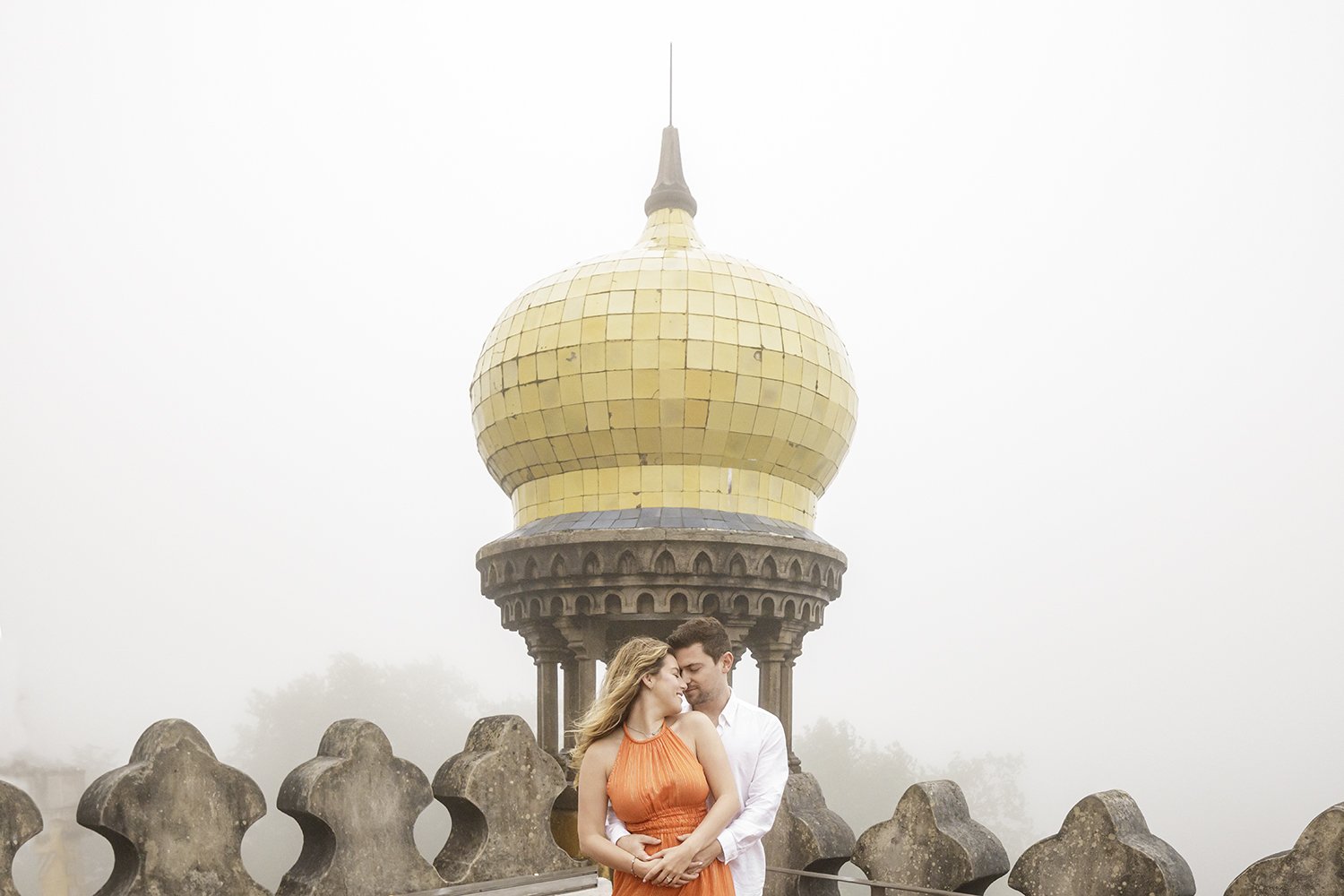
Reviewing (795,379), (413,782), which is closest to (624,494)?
(795,379)

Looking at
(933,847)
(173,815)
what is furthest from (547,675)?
(173,815)

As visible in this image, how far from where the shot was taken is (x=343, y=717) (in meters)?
39.3

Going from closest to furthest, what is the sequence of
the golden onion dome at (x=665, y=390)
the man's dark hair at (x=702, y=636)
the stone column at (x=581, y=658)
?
the man's dark hair at (x=702, y=636), the stone column at (x=581, y=658), the golden onion dome at (x=665, y=390)

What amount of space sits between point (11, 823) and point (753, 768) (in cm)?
324

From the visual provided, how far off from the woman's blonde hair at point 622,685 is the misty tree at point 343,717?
34459 millimetres

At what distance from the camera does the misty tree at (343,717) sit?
1511 inches

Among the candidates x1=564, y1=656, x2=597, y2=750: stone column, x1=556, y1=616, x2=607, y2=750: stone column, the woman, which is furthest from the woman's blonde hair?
x1=564, y1=656, x2=597, y2=750: stone column

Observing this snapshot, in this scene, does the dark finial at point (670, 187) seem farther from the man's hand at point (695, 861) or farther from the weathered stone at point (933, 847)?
the man's hand at point (695, 861)

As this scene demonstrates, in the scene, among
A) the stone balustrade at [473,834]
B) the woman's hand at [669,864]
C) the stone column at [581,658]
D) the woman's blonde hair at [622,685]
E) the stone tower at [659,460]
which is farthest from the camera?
the stone column at [581,658]

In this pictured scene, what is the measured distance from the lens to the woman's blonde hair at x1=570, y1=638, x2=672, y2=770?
15.9 feet

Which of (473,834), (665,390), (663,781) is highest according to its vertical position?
(665,390)

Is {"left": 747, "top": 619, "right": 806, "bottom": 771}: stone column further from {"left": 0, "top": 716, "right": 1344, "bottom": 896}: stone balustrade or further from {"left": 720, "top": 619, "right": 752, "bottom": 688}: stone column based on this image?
{"left": 0, "top": 716, "right": 1344, "bottom": 896}: stone balustrade

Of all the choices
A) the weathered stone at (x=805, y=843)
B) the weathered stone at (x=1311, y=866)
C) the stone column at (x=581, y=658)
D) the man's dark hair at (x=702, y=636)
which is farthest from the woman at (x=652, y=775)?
the stone column at (x=581, y=658)

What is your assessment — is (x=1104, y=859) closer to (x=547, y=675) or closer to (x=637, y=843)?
(x=637, y=843)
